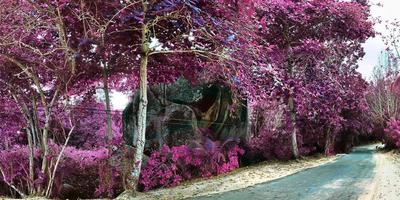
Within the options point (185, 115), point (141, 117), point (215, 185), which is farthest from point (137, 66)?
point (185, 115)

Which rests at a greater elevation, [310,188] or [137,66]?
[137,66]

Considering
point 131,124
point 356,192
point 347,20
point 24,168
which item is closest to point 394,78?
point 347,20

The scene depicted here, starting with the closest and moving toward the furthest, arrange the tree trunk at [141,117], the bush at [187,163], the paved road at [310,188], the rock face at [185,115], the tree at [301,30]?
1. the paved road at [310,188]
2. the tree trunk at [141,117]
3. the bush at [187,163]
4. the rock face at [185,115]
5. the tree at [301,30]

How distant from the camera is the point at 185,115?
13539 mm

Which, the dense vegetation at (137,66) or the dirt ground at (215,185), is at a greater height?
the dense vegetation at (137,66)

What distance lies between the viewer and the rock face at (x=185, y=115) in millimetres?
13195

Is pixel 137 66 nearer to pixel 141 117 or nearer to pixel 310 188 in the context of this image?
pixel 141 117

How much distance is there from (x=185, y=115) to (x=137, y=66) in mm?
3617

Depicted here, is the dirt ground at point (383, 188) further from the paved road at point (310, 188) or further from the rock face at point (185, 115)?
the rock face at point (185, 115)

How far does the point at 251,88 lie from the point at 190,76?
1.48 metres

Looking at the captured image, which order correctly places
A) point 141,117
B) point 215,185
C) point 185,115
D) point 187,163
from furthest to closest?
point 185,115 < point 187,163 < point 215,185 < point 141,117

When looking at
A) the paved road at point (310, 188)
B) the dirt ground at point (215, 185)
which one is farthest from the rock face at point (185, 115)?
the paved road at point (310, 188)

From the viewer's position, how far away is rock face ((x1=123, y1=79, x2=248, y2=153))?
13.2 metres

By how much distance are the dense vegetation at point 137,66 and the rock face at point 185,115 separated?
54 cm
